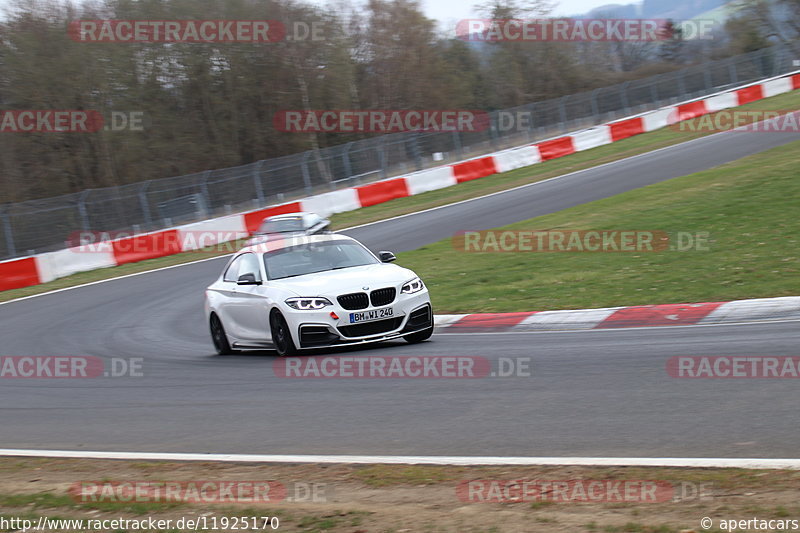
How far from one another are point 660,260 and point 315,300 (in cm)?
588

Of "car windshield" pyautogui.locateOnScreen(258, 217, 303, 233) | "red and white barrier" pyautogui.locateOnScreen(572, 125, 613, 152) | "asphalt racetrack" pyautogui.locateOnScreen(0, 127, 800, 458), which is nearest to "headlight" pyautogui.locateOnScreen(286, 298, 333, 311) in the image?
"asphalt racetrack" pyautogui.locateOnScreen(0, 127, 800, 458)

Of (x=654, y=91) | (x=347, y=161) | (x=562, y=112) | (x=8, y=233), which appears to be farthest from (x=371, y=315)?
(x=654, y=91)

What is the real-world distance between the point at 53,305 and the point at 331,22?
97.2ft

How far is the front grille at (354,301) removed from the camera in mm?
10594

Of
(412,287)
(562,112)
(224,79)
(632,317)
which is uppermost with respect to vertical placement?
(224,79)

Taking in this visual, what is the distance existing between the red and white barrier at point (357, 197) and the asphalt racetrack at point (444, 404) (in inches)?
411

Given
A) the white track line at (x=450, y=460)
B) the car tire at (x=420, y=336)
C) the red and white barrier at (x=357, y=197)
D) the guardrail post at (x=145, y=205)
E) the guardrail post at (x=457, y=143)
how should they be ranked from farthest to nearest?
1. the guardrail post at (x=457, y=143)
2. the guardrail post at (x=145, y=205)
3. the red and white barrier at (x=357, y=197)
4. the car tire at (x=420, y=336)
5. the white track line at (x=450, y=460)

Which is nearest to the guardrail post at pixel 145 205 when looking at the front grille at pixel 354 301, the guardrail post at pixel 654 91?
the front grille at pixel 354 301

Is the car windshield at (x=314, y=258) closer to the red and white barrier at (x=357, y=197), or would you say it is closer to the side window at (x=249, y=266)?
the side window at (x=249, y=266)

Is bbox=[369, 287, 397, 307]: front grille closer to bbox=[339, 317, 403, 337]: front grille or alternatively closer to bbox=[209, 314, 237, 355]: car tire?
bbox=[339, 317, 403, 337]: front grille

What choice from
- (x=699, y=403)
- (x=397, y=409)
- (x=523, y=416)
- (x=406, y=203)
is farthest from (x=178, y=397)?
(x=406, y=203)

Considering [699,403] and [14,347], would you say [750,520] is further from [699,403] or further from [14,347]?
[14,347]

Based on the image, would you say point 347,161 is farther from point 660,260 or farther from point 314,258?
point 314,258

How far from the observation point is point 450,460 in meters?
5.86
